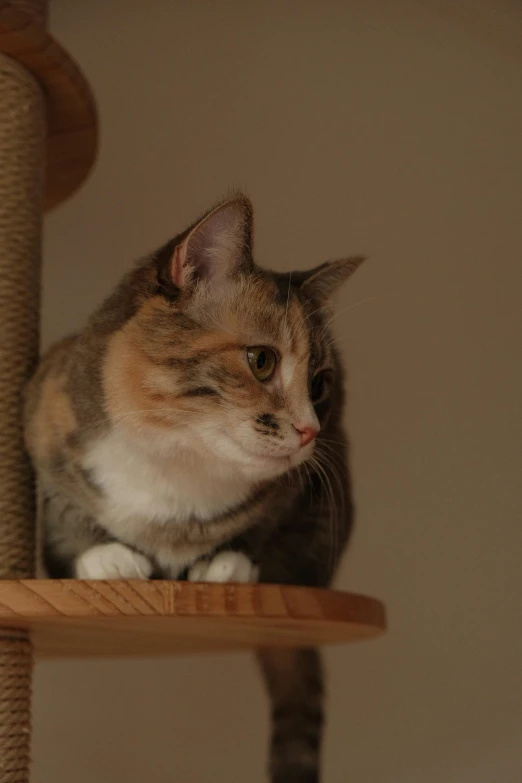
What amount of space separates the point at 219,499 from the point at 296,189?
97 centimetres

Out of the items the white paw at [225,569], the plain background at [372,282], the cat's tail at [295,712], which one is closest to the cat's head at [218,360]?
the white paw at [225,569]

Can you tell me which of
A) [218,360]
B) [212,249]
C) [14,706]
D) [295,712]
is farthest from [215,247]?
[295,712]

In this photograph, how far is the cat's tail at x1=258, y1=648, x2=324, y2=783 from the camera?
3.80 ft

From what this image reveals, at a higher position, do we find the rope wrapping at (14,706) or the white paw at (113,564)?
the white paw at (113,564)

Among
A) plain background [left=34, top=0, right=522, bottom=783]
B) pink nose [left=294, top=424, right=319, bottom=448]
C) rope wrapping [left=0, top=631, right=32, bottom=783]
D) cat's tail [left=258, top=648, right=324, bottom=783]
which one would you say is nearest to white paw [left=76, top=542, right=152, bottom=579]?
rope wrapping [left=0, top=631, right=32, bottom=783]

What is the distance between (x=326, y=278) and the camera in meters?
1.10

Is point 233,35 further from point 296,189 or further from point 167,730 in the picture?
point 167,730

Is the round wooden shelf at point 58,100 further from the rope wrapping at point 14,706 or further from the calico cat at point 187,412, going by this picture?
the rope wrapping at point 14,706

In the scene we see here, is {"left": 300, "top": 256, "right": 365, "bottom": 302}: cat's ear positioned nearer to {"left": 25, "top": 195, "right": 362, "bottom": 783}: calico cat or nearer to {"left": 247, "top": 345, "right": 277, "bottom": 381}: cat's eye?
{"left": 25, "top": 195, "right": 362, "bottom": 783}: calico cat

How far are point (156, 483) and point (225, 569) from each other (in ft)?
0.40

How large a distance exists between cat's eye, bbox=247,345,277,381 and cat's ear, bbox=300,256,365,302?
0.16 meters

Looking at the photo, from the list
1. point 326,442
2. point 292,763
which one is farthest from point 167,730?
point 326,442

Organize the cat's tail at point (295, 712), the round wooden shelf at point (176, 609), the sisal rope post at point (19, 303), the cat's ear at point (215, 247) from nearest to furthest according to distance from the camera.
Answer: the round wooden shelf at point (176, 609) → the cat's ear at point (215, 247) → the sisal rope post at point (19, 303) → the cat's tail at point (295, 712)

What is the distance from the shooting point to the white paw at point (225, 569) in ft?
3.14
